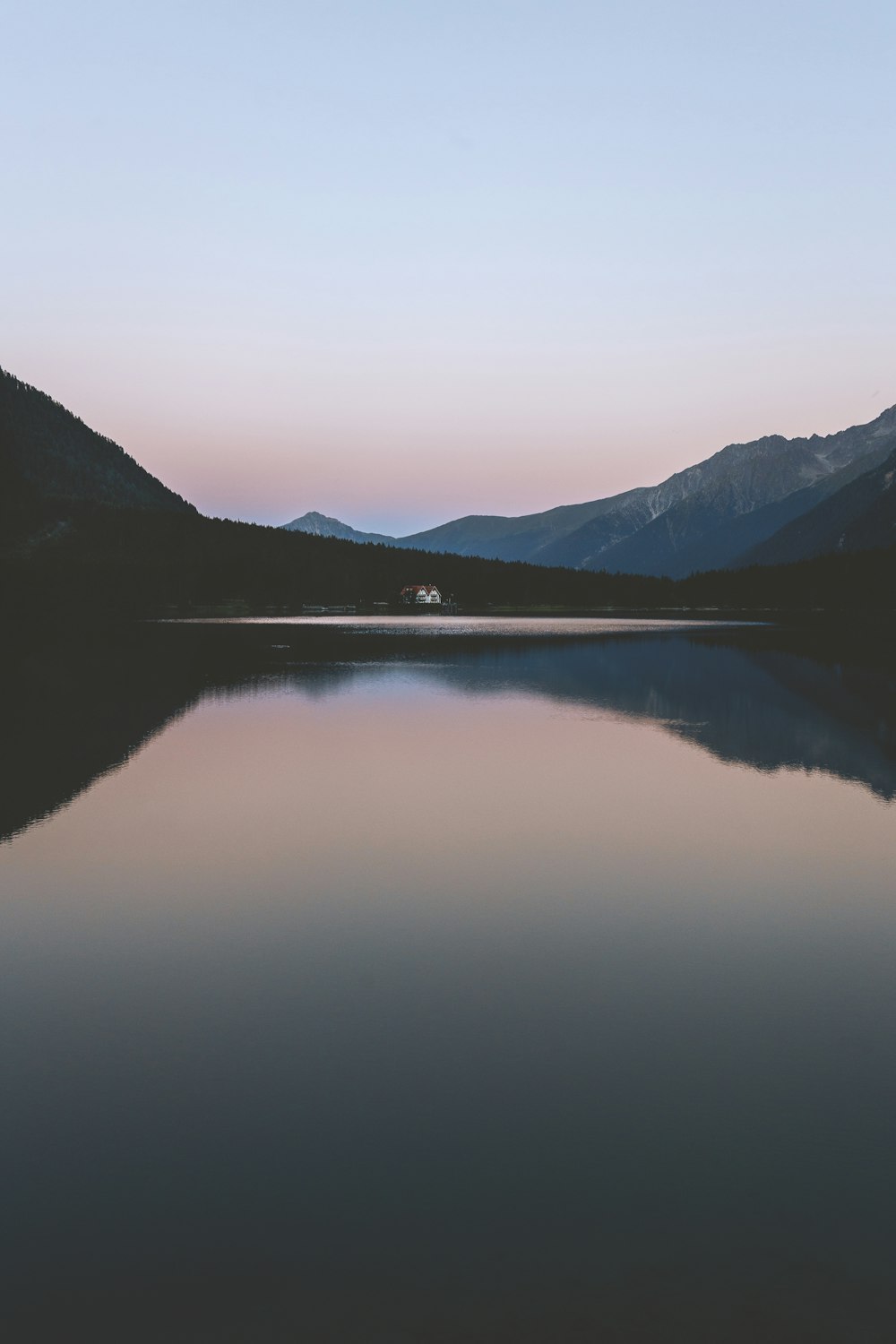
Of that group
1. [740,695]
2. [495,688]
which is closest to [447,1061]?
[740,695]

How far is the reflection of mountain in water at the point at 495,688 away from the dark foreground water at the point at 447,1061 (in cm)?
386

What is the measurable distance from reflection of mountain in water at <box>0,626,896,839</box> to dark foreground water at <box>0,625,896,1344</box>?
152 inches

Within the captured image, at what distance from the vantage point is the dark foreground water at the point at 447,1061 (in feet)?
24.6

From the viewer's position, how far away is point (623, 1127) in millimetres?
9727

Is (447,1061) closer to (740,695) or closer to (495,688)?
(740,695)

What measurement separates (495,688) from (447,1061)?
47.4m

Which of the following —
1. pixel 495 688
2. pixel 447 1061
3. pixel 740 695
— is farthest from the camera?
pixel 495 688

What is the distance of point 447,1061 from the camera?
1119cm

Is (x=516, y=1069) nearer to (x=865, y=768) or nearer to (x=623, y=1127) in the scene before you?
(x=623, y=1127)

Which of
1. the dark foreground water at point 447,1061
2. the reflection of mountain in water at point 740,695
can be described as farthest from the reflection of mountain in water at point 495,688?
the dark foreground water at point 447,1061

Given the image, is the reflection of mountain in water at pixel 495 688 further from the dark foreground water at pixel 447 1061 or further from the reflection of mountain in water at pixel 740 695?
the dark foreground water at pixel 447 1061

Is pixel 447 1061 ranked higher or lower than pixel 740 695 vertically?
higher

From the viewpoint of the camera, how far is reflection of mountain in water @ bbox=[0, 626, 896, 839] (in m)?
32.9

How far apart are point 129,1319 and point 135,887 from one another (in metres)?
12.1
